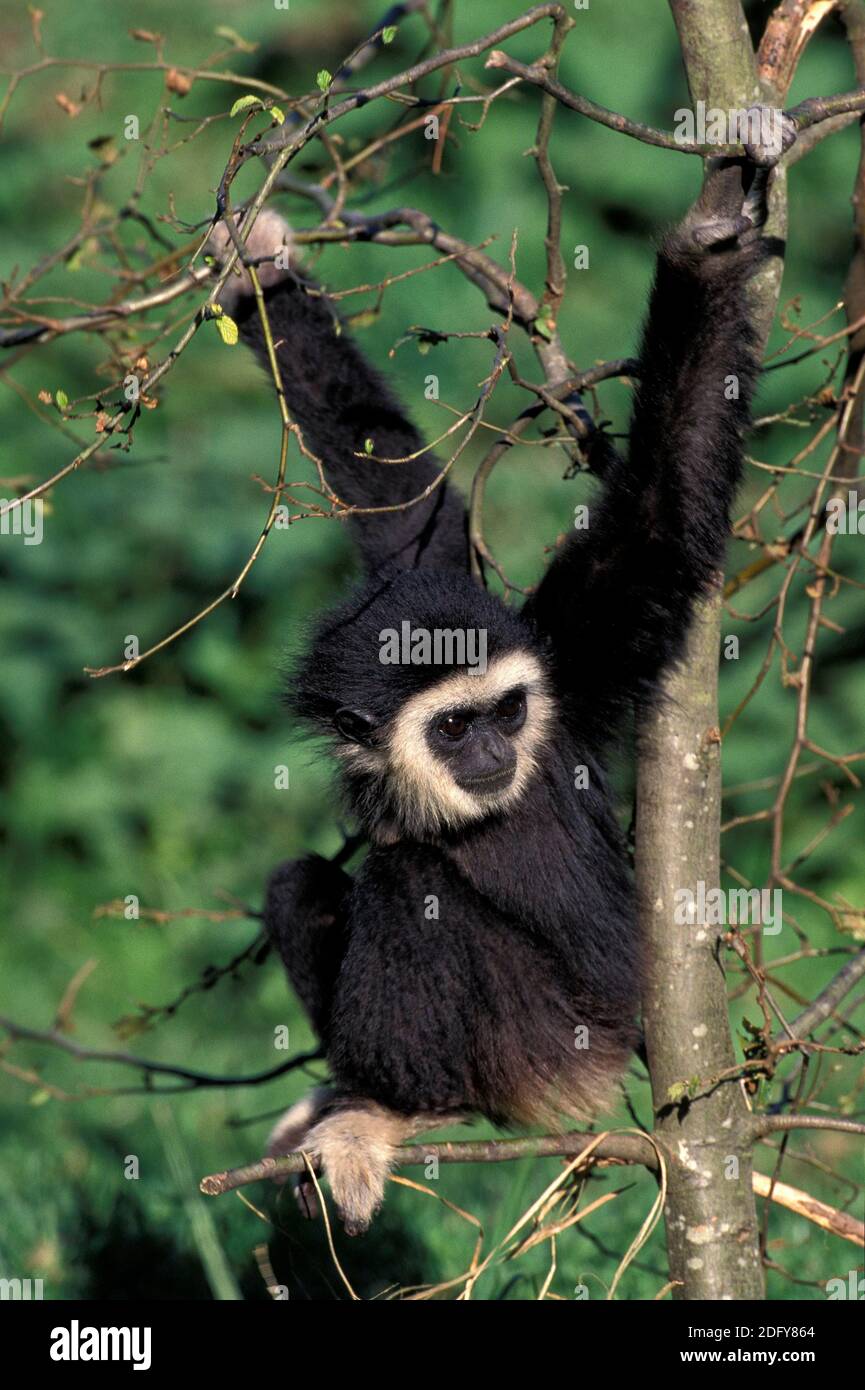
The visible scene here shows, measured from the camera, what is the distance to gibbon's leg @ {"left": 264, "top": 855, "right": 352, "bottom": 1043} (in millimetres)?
5270

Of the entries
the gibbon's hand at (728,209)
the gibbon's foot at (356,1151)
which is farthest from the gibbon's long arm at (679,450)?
the gibbon's foot at (356,1151)

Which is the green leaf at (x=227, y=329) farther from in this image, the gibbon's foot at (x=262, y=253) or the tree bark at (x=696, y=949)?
the gibbon's foot at (x=262, y=253)

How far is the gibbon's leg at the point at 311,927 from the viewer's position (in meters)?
5.27

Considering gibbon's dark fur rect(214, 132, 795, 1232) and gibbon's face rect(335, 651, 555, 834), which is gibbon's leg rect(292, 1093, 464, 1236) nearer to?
gibbon's dark fur rect(214, 132, 795, 1232)

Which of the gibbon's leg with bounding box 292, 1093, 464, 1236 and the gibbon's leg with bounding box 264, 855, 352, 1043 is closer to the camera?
the gibbon's leg with bounding box 292, 1093, 464, 1236

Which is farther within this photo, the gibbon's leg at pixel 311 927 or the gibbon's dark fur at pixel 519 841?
the gibbon's leg at pixel 311 927

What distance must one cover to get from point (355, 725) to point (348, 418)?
1.39 meters

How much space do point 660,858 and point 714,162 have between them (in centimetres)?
194

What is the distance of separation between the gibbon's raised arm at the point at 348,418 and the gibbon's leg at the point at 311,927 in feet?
4.00

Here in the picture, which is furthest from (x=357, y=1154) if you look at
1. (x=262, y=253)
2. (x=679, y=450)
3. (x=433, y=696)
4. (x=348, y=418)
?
(x=262, y=253)

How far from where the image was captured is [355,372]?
5832mm

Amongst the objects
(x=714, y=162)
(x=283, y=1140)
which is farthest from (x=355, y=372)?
(x=283, y=1140)

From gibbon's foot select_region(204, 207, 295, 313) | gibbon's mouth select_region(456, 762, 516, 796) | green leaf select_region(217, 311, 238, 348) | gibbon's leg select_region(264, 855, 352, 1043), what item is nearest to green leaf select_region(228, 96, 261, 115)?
green leaf select_region(217, 311, 238, 348)

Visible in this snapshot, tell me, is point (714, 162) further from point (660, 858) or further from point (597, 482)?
point (660, 858)
